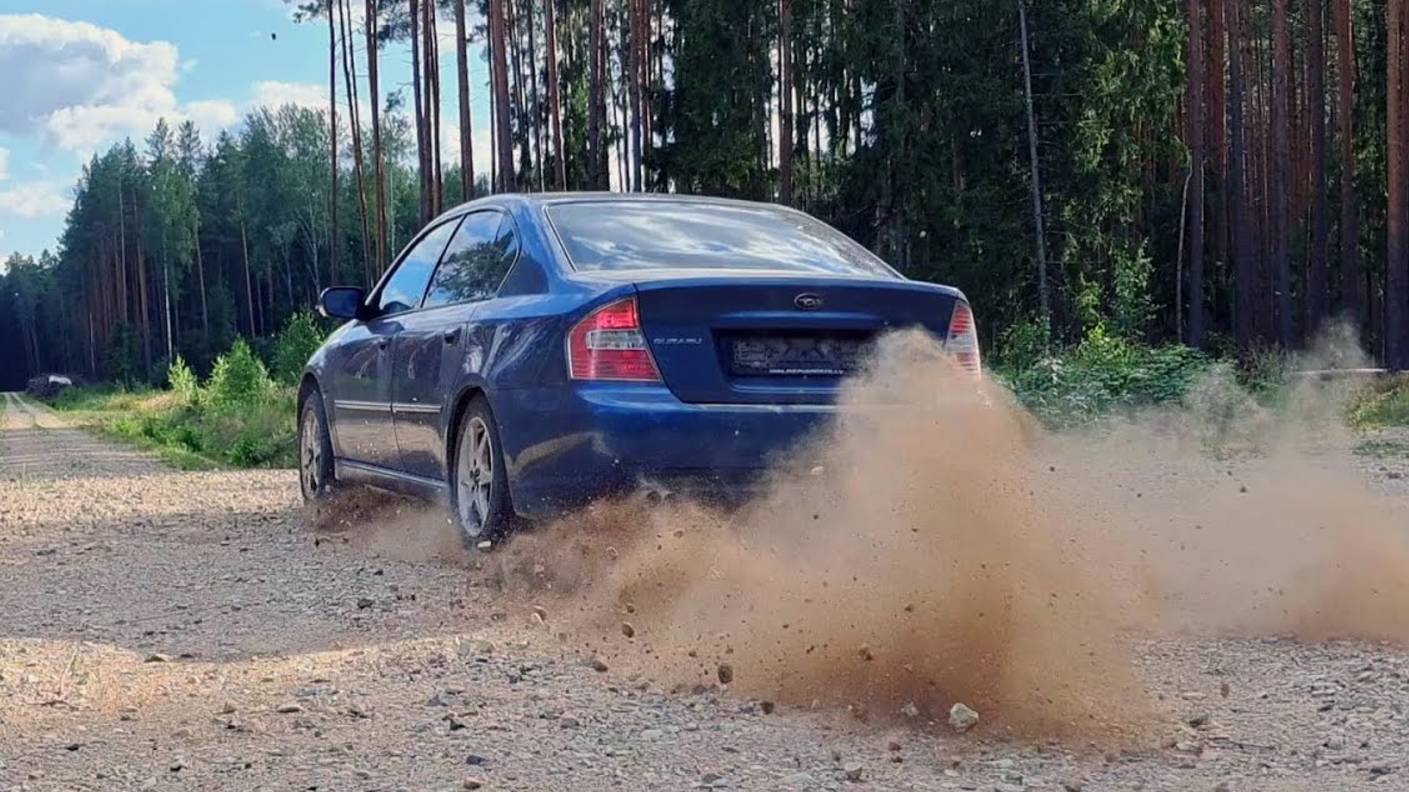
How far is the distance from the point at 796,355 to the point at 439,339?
1989 mm

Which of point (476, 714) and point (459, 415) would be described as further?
point (459, 415)

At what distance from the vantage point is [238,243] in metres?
101

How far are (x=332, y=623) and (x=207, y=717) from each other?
4.54ft

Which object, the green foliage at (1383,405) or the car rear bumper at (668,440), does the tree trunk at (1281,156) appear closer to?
the green foliage at (1383,405)

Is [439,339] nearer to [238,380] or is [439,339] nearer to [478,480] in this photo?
[478,480]

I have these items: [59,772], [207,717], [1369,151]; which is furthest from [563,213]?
[1369,151]

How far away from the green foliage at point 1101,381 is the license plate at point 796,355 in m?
8.69

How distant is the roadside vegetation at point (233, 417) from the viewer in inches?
597

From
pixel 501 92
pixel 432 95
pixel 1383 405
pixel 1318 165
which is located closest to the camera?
pixel 1383 405

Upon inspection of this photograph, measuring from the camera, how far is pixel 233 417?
71.2 ft

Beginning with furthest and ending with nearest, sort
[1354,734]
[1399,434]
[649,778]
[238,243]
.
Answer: [238,243], [1399,434], [1354,734], [649,778]

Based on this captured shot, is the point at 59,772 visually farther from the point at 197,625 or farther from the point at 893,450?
the point at 893,450

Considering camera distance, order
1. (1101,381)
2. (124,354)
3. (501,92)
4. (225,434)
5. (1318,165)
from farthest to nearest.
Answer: (124,354)
(1318,165)
(501,92)
(225,434)
(1101,381)

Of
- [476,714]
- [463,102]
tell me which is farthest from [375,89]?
[476,714]
